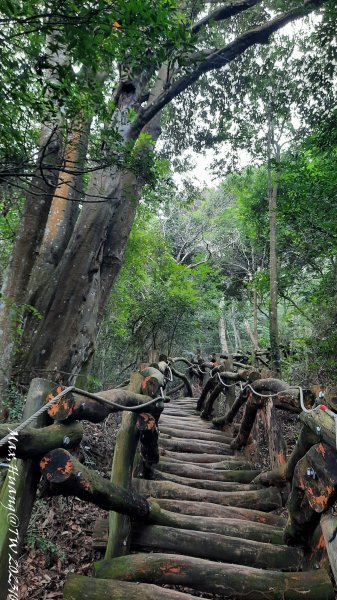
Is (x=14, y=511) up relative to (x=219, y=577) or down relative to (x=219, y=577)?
up

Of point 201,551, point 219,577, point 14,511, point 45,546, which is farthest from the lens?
point 45,546

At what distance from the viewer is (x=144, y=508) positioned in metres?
2.76

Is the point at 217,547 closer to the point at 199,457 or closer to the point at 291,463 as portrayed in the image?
the point at 291,463

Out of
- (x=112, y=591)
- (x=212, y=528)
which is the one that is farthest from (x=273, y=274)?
(x=112, y=591)

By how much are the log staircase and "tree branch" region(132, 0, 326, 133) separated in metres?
Result: 5.16

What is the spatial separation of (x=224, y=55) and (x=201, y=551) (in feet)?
23.8

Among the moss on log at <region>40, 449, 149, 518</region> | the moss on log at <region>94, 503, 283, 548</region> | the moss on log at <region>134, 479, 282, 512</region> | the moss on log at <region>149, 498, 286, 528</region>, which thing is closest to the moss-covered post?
the moss on log at <region>40, 449, 149, 518</region>

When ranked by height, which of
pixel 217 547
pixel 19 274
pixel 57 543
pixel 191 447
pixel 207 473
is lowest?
pixel 57 543

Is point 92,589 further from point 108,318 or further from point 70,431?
point 108,318

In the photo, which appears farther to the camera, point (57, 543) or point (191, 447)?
point (191, 447)

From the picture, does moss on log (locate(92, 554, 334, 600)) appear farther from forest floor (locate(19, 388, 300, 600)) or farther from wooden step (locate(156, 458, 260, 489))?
wooden step (locate(156, 458, 260, 489))

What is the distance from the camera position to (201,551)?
272 cm

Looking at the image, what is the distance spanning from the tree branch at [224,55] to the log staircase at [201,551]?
5.16 m

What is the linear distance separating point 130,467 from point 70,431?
1269 mm
